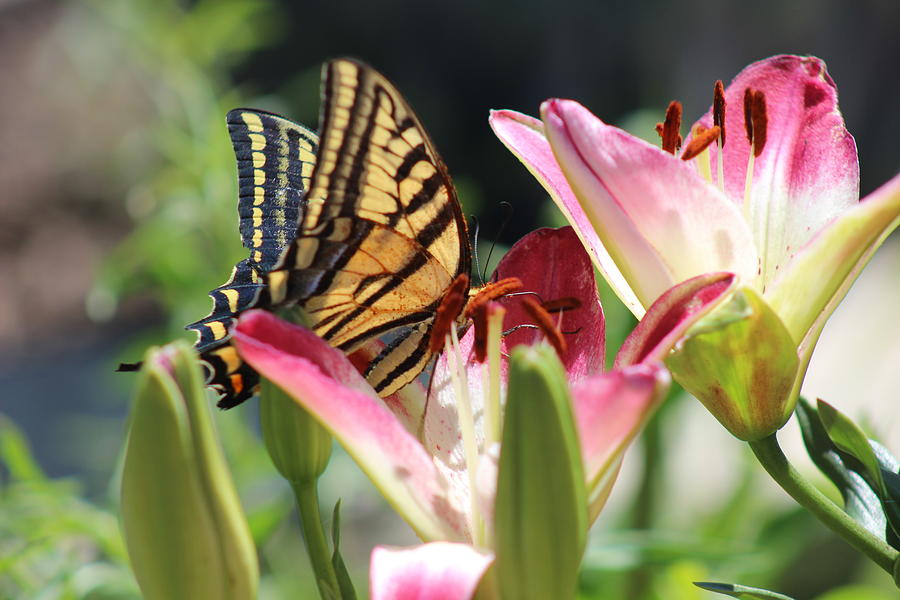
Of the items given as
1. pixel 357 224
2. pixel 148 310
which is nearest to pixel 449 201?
pixel 357 224

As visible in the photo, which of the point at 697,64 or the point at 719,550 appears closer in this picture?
the point at 719,550

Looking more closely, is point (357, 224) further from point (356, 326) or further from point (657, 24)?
point (657, 24)

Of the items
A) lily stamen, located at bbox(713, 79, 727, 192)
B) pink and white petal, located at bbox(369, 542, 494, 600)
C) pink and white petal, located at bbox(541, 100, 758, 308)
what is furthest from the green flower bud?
lily stamen, located at bbox(713, 79, 727, 192)

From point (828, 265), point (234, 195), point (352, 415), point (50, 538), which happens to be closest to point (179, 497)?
point (352, 415)

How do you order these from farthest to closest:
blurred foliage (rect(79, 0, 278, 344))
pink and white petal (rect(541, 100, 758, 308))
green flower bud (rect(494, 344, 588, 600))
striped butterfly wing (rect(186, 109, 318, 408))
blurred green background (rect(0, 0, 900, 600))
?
blurred foliage (rect(79, 0, 278, 344))
blurred green background (rect(0, 0, 900, 600))
striped butterfly wing (rect(186, 109, 318, 408))
pink and white petal (rect(541, 100, 758, 308))
green flower bud (rect(494, 344, 588, 600))

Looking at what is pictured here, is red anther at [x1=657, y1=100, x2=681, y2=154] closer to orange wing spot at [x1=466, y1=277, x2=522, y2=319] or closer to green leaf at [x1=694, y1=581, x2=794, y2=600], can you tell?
orange wing spot at [x1=466, y1=277, x2=522, y2=319]
